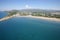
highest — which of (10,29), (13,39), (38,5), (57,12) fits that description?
(38,5)

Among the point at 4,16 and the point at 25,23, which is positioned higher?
the point at 4,16

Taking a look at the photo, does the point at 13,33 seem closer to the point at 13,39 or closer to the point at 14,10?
the point at 13,39

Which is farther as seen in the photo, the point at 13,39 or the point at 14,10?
the point at 14,10

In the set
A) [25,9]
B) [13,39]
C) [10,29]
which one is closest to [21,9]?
[25,9]

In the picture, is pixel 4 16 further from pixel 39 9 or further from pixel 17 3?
pixel 39 9
